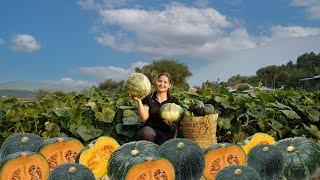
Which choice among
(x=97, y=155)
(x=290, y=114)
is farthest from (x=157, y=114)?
(x=290, y=114)

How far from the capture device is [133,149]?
3836 mm

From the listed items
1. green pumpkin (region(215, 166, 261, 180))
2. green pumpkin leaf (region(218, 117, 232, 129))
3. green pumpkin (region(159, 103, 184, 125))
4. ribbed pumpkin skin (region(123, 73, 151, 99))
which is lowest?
green pumpkin leaf (region(218, 117, 232, 129))

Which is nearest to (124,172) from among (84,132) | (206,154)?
(206,154)

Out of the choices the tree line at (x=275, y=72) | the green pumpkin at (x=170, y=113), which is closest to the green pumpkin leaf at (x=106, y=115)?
the green pumpkin at (x=170, y=113)

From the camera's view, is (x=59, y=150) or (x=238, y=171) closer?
(x=238, y=171)

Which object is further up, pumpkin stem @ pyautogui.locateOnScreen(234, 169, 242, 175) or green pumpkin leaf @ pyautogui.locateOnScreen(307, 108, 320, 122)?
pumpkin stem @ pyautogui.locateOnScreen(234, 169, 242, 175)

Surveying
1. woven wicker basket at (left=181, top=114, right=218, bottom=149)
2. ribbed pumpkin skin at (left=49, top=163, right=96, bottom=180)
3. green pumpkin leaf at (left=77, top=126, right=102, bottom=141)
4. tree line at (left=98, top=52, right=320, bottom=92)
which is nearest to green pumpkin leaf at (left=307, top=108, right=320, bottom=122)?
woven wicker basket at (left=181, top=114, right=218, bottom=149)

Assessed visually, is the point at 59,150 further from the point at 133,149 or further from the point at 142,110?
the point at 142,110

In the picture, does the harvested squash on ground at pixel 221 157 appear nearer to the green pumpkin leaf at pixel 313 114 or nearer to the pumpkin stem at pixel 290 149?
the pumpkin stem at pixel 290 149

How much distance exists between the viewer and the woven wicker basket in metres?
6.99

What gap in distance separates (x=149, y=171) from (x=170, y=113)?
3266mm

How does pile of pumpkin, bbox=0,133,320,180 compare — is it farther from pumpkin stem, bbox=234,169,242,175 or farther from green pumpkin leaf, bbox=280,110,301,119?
green pumpkin leaf, bbox=280,110,301,119

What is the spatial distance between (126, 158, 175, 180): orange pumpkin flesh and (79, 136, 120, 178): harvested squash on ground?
0.82 meters

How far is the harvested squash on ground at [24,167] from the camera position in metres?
3.72
